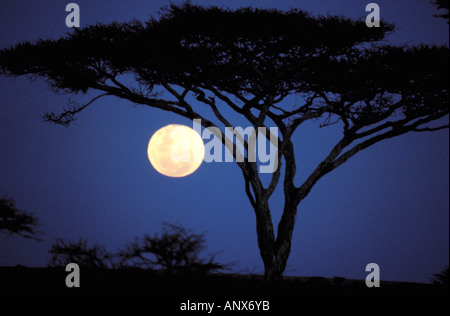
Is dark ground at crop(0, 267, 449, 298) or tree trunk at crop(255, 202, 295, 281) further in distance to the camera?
tree trunk at crop(255, 202, 295, 281)

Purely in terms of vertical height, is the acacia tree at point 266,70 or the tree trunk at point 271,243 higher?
the acacia tree at point 266,70

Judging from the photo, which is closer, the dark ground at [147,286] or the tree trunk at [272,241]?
the dark ground at [147,286]

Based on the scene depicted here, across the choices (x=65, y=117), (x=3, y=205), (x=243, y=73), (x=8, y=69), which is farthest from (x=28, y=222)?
(x=243, y=73)

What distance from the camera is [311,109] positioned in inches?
522

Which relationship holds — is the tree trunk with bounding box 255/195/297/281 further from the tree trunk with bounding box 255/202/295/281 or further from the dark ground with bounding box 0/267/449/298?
the dark ground with bounding box 0/267/449/298

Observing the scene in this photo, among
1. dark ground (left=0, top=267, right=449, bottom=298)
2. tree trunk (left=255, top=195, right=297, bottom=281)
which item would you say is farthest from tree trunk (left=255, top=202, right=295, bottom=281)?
dark ground (left=0, top=267, right=449, bottom=298)

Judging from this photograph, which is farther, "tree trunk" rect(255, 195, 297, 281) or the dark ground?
"tree trunk" rect(255, 195, 297, 281)

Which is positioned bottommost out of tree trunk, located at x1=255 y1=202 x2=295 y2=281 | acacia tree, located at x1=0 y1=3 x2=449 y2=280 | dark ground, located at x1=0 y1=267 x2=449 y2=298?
dark ground, located at x1=0 y1=267 x2=449 y2=298

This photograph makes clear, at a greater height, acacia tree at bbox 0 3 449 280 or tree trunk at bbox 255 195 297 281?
acacia tree at bbox 0 3 449 280

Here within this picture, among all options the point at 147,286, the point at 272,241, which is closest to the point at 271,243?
the point at 272,241

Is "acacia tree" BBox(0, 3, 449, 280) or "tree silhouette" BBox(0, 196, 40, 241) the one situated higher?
"acacia tree" BBox(0, 3, 449, 280)

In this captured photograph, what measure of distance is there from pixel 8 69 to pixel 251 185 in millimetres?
7283

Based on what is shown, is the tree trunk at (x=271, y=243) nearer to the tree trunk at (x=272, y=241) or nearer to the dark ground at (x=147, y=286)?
the tree trunk at (x=272, y=241)

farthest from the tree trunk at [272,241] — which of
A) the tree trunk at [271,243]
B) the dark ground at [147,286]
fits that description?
the dark ground at [147,286]
